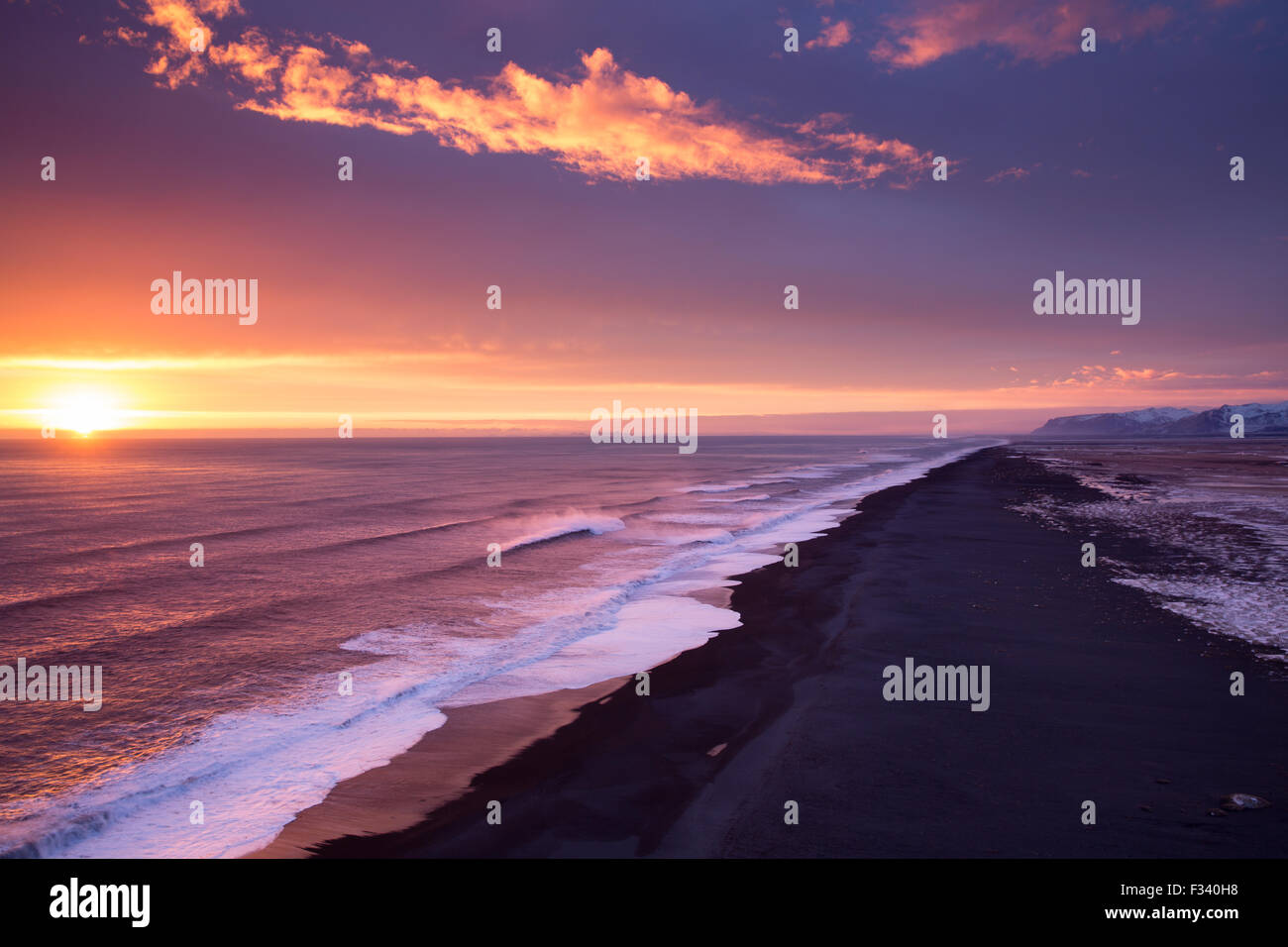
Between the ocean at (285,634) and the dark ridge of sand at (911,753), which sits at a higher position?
the dark ridge of sand at (911,753)

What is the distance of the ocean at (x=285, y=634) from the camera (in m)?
7.75

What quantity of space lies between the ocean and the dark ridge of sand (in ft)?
6.21

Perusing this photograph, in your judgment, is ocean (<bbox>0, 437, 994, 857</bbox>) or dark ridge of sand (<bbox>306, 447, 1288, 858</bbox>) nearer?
dark ridge of sand (<bbox>306, 447, 1288, 858</bbox>)

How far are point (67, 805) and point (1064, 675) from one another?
12699 millimetres

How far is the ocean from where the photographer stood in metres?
7.75

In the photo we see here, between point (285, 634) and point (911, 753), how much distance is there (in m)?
12.5

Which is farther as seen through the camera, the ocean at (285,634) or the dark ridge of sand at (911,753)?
the ocean at (285,634)

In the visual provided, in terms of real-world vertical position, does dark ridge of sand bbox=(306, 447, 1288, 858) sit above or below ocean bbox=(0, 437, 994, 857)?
above

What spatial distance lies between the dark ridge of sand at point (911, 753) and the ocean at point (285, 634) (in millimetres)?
1891

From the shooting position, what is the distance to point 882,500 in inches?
1518

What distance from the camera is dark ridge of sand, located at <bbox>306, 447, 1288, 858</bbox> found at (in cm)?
600

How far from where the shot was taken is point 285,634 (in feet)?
47.3

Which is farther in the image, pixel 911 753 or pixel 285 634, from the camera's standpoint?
pixel 285 634
